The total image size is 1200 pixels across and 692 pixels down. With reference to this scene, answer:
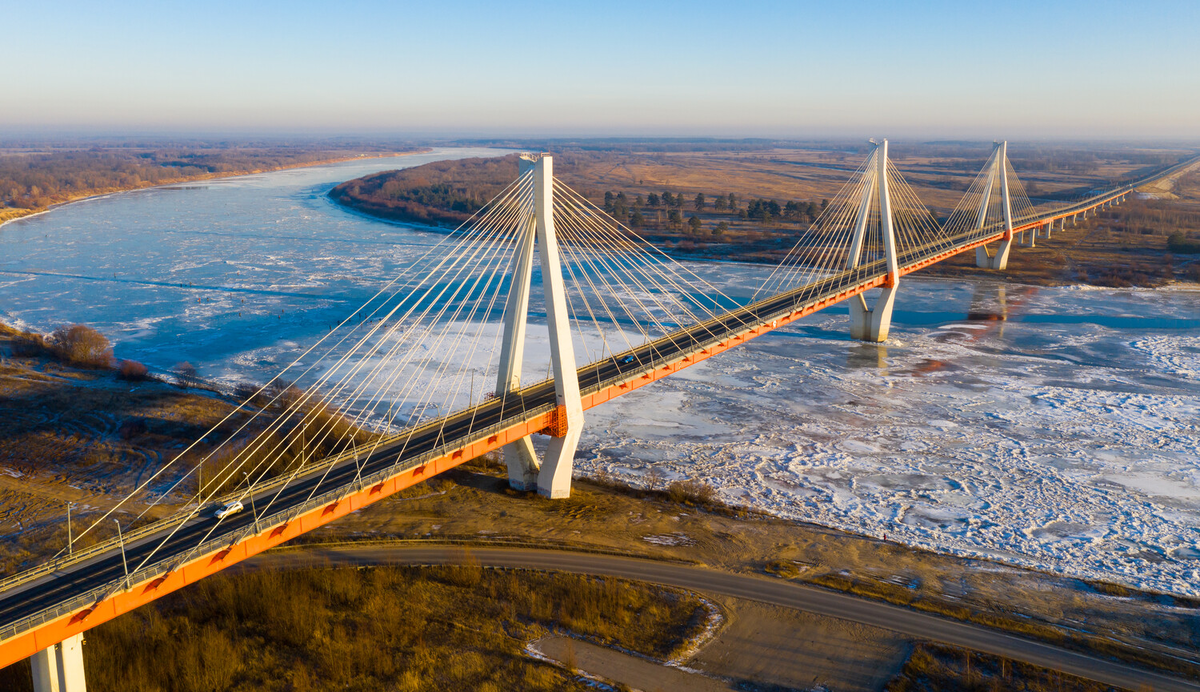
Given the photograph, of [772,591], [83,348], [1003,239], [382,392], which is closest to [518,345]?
[772,591]

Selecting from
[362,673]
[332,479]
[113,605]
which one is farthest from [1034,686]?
[113,605]

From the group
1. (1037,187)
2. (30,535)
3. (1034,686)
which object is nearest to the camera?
(1034,686)

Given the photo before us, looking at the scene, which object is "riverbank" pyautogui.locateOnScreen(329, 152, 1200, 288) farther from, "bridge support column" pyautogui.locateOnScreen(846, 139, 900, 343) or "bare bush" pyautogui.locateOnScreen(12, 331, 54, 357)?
"bare bush" pyautogui.locateOnScreen(12, 331, 54, 357)

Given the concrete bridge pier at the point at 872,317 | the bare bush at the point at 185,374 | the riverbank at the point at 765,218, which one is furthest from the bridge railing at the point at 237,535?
the riverbank at the point at 765,218

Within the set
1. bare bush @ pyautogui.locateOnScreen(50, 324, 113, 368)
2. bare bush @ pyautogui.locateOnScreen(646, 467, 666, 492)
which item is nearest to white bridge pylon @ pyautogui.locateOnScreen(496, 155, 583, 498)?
bare bush @ pyautogui.locateOnScreen(646, 467, 666, 492)

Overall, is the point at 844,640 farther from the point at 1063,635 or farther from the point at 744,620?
the point at 1063,635

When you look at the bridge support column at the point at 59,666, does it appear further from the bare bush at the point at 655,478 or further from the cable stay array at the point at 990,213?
the cable stay array at the point at 990,213
